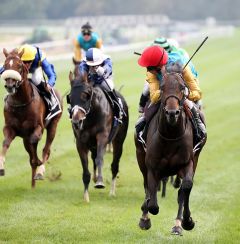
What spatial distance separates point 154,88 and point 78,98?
2.02m

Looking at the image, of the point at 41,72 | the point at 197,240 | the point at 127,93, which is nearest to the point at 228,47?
the point at 127,93

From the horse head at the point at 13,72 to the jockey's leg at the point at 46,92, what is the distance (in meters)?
1.12

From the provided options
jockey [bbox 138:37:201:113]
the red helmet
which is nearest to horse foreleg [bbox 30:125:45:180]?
jockey [bbox 138:37:201:113]

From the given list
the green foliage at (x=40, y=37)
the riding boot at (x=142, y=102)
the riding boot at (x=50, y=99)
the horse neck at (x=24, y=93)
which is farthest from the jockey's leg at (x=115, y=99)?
the green foliage at (x=40, y=37)

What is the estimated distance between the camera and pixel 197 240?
904cm

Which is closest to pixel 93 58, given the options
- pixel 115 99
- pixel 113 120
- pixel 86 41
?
pixel 115 99

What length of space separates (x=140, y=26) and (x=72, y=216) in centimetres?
5188

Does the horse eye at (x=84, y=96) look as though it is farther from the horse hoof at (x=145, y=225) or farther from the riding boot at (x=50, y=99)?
the horse hoof at (x=145, y=225)

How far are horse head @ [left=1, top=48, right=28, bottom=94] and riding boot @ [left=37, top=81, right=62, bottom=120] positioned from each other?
4.04 feet

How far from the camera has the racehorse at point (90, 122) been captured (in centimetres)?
1085

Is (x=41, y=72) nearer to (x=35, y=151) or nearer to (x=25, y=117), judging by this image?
(x=25, y=117)

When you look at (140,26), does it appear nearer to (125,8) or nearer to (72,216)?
(125,8)

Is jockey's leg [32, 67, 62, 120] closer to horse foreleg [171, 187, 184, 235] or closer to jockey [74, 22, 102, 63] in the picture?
horse foreleg [171, 187, 184, 235]

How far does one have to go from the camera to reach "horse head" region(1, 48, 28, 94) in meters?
10.7
